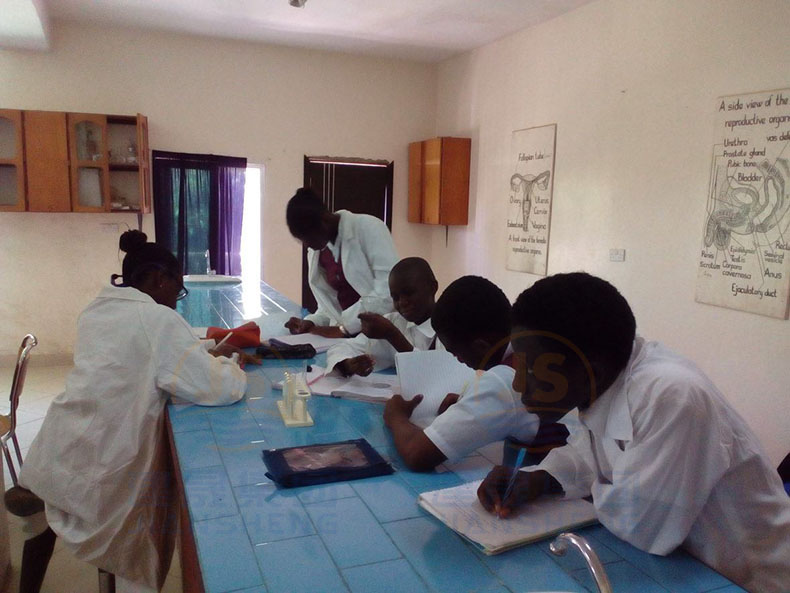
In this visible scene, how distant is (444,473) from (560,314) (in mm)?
464

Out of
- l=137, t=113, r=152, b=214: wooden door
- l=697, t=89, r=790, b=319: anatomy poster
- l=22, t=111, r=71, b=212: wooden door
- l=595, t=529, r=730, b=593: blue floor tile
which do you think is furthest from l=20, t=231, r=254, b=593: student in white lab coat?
l=22, t=111, r=71, b=212: wooden door

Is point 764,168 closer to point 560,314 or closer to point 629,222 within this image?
point 629,222

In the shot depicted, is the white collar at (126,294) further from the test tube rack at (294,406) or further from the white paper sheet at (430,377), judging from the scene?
the white paper sheet at (430,377)

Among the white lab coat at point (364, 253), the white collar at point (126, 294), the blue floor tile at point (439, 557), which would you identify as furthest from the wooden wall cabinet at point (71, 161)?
the blue floor tile at point (439, 557)

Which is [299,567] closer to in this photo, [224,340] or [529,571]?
[529,571]

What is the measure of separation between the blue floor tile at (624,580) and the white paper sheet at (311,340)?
1536mm

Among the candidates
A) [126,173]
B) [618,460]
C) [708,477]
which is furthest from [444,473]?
[126,173]

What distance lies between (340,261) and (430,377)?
128 cm

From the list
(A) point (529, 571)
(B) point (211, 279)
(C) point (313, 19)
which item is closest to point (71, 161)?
(B) point (211, 279)

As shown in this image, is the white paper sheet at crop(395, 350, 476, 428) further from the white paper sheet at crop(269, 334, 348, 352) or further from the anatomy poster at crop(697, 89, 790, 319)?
the anatomy poster at crop(697, 89, 790, 319)

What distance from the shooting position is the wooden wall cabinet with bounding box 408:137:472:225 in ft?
17.1

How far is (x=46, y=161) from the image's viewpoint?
4359mm

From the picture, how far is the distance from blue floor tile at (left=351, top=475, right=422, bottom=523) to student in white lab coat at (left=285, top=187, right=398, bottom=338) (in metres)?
1.30

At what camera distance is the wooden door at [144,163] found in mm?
4457
